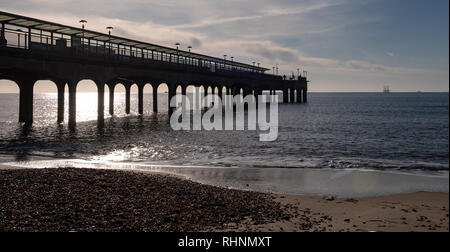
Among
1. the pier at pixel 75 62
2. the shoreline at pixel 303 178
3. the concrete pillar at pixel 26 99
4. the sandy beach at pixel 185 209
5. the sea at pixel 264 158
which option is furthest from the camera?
the concrete pillar at pixel 26 99

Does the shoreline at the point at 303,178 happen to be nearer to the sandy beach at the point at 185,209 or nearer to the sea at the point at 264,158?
the sea at the point at 264,158

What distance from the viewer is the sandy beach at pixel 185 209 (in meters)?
9.41

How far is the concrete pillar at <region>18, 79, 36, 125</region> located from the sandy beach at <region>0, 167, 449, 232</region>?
34.7 metres

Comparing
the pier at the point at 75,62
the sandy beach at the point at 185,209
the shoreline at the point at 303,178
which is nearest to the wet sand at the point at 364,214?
the sandy beach at the point at 185,209

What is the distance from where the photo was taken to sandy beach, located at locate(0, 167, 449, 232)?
30.9ft

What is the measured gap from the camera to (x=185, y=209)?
11.0m

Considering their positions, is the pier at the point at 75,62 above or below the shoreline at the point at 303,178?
above

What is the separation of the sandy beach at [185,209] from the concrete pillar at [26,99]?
34.7m

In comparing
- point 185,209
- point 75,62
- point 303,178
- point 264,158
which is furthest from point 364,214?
point 75,62

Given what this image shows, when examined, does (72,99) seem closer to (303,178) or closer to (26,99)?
(26,99)

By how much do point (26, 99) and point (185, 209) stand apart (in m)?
42.0

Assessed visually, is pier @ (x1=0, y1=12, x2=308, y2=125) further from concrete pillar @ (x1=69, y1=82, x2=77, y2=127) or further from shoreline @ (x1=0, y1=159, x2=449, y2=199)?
shoreline @ (x1=0, y1=159, x2=449, y2=199)
